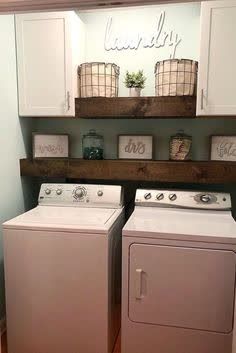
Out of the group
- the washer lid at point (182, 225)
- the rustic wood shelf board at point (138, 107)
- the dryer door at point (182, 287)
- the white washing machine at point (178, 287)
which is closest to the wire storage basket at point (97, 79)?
the rustic wood shelf board at point (138, 107)

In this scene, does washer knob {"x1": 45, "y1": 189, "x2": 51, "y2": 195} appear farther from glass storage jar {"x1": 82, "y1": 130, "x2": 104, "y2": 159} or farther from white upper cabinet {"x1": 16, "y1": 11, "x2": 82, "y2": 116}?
white upper cabinet {"x1": 16, "y1": 11, "x2": 82, "y2": 116}

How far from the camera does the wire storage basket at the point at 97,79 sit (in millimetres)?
2107

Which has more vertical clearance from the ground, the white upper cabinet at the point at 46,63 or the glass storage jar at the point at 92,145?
the white upper cabinet at the point at 46,63

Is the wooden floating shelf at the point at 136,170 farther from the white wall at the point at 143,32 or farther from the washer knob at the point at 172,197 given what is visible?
the white wall at the point at 143,32

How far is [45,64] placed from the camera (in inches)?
84.4

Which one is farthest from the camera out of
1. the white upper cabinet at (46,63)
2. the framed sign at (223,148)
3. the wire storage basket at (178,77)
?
the framed sign at (223,148)

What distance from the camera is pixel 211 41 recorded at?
6.23ft

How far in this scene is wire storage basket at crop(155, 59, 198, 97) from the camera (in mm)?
1986

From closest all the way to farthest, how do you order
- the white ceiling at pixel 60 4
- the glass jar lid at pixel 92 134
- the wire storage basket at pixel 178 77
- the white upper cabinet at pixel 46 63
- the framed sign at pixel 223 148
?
the white ceiling at pixel 60 4, the wire storage basket at pixel 178 77, the white upper cabinet at pixel 46 63, the framed sign at pixel 223 148, the glass jar lid at pixel 92 134

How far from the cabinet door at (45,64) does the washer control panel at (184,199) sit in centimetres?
84

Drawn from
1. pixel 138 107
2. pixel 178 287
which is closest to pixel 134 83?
pixel 138 107

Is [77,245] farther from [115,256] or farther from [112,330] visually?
[112,330]

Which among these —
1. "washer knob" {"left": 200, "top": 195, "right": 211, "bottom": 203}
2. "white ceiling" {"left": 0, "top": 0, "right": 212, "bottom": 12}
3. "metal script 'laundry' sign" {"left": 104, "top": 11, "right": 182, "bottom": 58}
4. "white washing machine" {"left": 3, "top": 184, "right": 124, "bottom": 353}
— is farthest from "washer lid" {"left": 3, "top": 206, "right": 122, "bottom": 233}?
"metal script 'laundry' sign" {"left": 104, "top": 11, "right": 182, "bottom": 58}

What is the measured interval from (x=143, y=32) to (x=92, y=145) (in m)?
0.98
